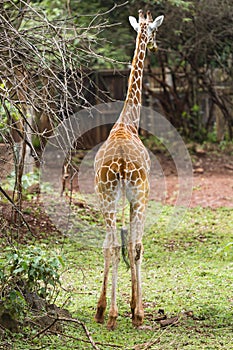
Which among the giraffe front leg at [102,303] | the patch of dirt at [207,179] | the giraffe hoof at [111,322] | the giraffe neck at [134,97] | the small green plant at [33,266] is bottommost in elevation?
the giraffe hoof at [111,322]

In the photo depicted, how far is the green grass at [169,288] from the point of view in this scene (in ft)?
18.6

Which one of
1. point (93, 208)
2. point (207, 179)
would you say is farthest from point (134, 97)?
point (207, 179)

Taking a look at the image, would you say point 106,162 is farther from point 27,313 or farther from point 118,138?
point 27,313

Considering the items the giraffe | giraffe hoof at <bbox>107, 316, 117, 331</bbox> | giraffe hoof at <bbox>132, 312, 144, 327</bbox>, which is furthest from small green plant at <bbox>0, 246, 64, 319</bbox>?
giraffe hoof at <bbox>132, 312, 144, 327</bbox>

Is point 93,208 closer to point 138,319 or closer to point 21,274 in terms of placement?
point 138,319

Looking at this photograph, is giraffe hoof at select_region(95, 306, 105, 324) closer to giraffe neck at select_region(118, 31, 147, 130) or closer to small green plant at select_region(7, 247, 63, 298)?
small green plant at select_region(7, 247, 63, 298)

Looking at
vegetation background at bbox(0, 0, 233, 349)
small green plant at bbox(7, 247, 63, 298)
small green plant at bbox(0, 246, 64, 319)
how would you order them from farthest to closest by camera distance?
small green plant at bbox(7, 247, 63, 298) < small green plant at bbox(0, 246, 64, 319) < vegetation background at bbox(0, 0, 233, 349)

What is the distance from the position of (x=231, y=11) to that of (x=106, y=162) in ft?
28.5

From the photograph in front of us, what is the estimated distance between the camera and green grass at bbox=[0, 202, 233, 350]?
566 cm

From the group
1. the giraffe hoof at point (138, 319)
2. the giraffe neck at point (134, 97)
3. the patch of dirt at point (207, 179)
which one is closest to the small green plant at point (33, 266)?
the giraffe hoof at point (138, 319)

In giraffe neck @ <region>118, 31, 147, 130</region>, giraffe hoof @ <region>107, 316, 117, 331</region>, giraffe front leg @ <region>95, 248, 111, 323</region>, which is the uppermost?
giraffe neck @ <region>118, 31, 147, 130</region>

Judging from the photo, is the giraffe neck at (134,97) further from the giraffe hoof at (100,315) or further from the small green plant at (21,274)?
the small green plant at (21,274)

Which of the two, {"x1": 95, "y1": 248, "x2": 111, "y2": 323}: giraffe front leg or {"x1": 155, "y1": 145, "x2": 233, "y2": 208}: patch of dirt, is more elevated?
{"x1": 155, "y1": 145, "x2": 233, "y2": 208}: patch of dirt

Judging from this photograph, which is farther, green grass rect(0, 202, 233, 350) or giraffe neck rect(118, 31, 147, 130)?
giraffe neck rect(118, 31, 147, 130)
